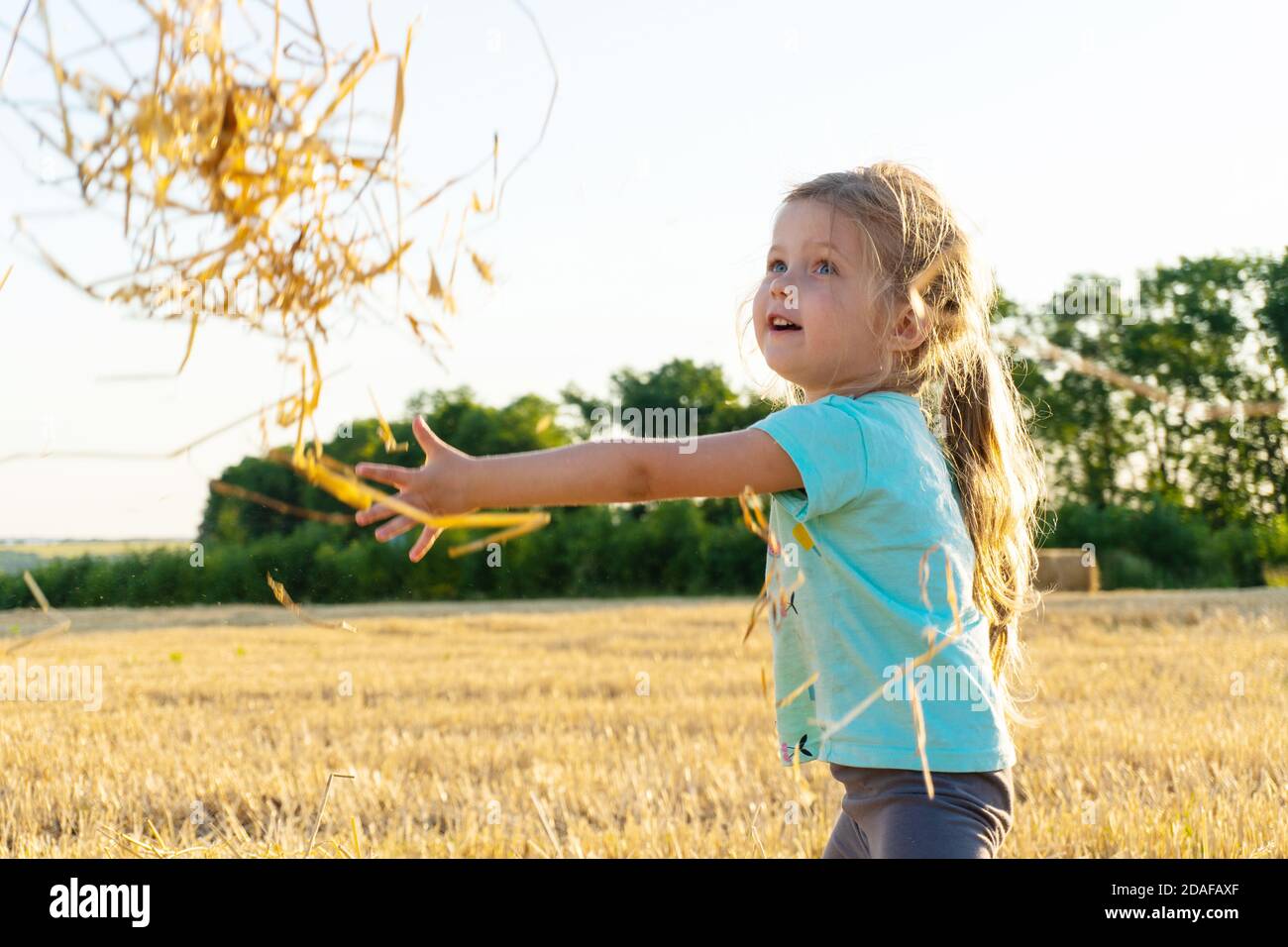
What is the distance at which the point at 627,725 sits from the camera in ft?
16.9

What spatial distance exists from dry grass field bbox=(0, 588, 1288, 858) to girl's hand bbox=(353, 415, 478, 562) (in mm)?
1328

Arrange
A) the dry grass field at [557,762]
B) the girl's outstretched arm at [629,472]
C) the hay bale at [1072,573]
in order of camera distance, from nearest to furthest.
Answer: the girl's outstretched arm at [629,472] → the dry grass field at [557,762] → the hay bale at [1072,573]

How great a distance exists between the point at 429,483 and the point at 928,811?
1003 millimetres

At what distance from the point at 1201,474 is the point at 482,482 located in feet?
99.4

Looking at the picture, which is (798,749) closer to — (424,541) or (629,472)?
(629,472)

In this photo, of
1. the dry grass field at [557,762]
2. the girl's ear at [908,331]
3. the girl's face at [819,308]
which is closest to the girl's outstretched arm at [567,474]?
the girl's face at [819,308]

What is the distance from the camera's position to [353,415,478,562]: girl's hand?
1565 mm

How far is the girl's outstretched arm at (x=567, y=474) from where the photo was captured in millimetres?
1603

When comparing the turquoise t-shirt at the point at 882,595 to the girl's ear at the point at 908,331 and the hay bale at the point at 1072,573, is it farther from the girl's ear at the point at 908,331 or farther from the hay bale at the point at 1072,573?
the hay bale at the point at 1072,573

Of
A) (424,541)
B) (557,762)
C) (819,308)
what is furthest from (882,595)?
(557,762)

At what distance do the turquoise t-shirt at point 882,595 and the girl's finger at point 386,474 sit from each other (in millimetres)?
625

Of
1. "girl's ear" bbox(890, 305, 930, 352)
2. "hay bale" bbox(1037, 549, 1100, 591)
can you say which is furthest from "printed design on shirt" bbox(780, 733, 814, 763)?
"hay bale" bbox(1037, 549, 1100, 591)

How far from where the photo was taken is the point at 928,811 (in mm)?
1946
